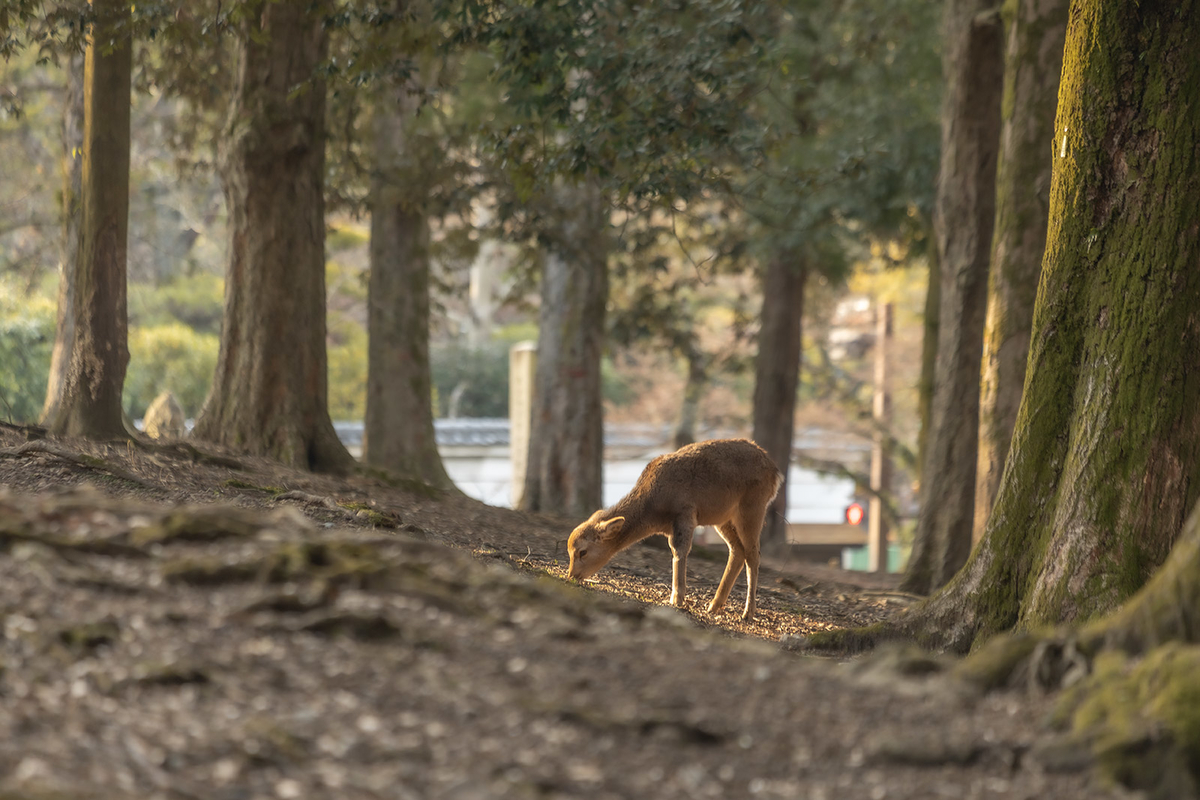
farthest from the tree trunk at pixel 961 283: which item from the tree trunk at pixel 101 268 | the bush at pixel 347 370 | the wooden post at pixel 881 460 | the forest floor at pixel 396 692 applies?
the bush at pixel 347 370

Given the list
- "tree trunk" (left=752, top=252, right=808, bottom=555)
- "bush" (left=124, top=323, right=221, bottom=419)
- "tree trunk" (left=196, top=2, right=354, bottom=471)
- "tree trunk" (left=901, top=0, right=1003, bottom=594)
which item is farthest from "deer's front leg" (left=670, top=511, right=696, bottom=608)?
"bush" (left=124, top=323, right=221, bottom=419)

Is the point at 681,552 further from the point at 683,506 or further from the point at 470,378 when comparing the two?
the point at 470,378

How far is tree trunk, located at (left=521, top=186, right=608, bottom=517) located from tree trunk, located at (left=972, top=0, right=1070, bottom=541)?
21.2ft

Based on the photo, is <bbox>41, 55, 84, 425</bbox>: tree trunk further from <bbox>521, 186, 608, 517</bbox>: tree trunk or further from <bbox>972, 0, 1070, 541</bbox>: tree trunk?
<bbox>972, 0, 1070, 541</bbox>: tree trunk

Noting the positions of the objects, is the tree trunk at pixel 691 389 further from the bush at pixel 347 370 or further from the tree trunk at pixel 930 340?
the bush at pixel 347 370

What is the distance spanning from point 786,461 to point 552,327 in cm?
533

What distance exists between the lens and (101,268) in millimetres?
8797

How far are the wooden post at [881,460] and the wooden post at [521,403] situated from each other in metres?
10.8

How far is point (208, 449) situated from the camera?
31.9 feet

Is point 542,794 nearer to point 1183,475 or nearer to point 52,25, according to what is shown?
point 1183,475

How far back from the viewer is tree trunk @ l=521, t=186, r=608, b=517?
15508mm

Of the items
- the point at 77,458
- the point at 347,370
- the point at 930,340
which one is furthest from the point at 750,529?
the point at 347,370

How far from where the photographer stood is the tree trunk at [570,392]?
15.5m

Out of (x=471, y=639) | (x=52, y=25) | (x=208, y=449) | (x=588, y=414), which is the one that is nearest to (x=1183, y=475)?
(x=471, y=639)
